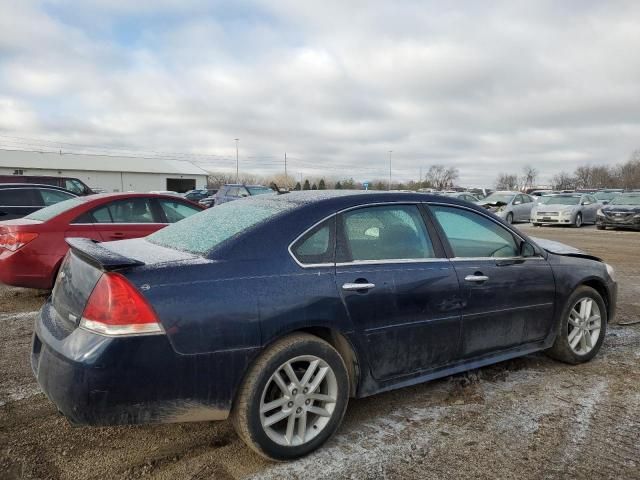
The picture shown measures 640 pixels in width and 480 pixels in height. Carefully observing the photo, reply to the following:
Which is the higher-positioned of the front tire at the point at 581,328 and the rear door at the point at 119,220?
the rear door at the point at 119,220

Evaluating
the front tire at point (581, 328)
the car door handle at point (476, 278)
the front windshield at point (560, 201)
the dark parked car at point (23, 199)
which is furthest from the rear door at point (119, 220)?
the front windshield at point (560, 201)

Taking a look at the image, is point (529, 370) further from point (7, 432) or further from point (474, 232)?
point (7, 432)

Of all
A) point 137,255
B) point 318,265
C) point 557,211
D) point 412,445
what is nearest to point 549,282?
point 412,445

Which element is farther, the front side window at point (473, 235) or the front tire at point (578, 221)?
the front tire at point (578, 221)

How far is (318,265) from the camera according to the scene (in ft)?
9.73

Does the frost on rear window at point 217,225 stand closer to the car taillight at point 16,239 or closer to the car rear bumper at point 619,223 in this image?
the car taillight at point 16,239

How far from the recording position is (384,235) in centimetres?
337

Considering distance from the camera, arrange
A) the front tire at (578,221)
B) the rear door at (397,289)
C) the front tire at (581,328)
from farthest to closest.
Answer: the front tire at (578,221)
the front tire at (581,328)
the rear door at (397,289)

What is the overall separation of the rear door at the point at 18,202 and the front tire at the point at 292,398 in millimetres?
7990

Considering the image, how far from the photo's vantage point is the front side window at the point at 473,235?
370cm

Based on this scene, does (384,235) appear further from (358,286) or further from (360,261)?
(358,286)

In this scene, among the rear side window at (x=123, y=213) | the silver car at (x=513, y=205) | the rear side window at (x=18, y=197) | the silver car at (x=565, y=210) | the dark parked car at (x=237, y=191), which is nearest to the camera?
the rear side window at (x=123, y=213)

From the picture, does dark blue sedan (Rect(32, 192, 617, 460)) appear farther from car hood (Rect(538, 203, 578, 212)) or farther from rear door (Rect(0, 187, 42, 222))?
car hood (Rect(538, 203, 578, 212))

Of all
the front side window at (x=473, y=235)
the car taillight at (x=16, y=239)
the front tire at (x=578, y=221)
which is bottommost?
the front tire at (x=578, y=221)
